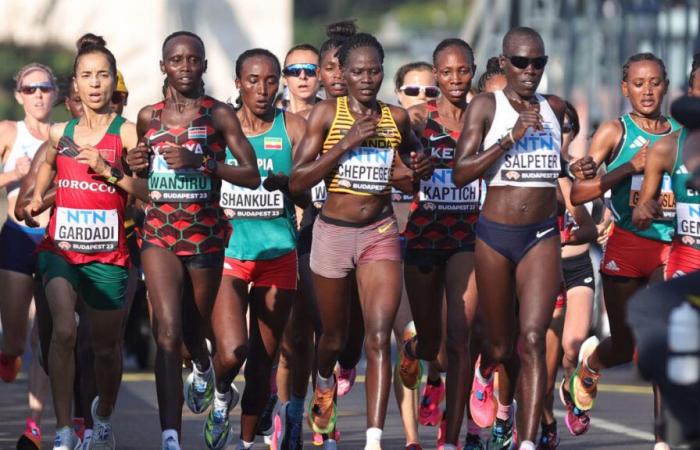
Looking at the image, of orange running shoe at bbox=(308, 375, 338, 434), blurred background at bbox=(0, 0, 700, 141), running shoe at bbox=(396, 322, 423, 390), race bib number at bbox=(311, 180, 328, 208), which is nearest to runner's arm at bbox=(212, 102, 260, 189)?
race bib number at bbox=(311, 180, 328, 208)

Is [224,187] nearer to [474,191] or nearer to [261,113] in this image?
[261,113]

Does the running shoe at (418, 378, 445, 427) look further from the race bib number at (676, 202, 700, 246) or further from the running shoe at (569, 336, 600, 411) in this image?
the race bib number at (676, 202, 700, 246)

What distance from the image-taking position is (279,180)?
38.5 ft

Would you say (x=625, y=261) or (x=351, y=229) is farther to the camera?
(x=625, y=261)

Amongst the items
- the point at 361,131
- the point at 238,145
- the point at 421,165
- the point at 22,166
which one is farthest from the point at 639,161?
the point at 22,166

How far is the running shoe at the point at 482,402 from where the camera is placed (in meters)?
12.3

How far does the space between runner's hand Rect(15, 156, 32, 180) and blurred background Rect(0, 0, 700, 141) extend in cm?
853

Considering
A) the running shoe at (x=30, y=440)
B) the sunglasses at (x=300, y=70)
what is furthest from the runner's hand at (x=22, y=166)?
the running shoe at (x=30, y=440)

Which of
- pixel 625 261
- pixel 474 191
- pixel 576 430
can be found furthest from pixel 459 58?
pixel 576 430

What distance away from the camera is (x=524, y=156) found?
36.6 feet

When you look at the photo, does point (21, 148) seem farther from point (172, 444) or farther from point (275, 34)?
point (275, 34)

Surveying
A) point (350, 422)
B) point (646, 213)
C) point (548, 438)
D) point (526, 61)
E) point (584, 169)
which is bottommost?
point (350, 422)

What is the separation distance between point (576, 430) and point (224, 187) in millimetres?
3009

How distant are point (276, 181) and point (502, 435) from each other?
2027 mm
